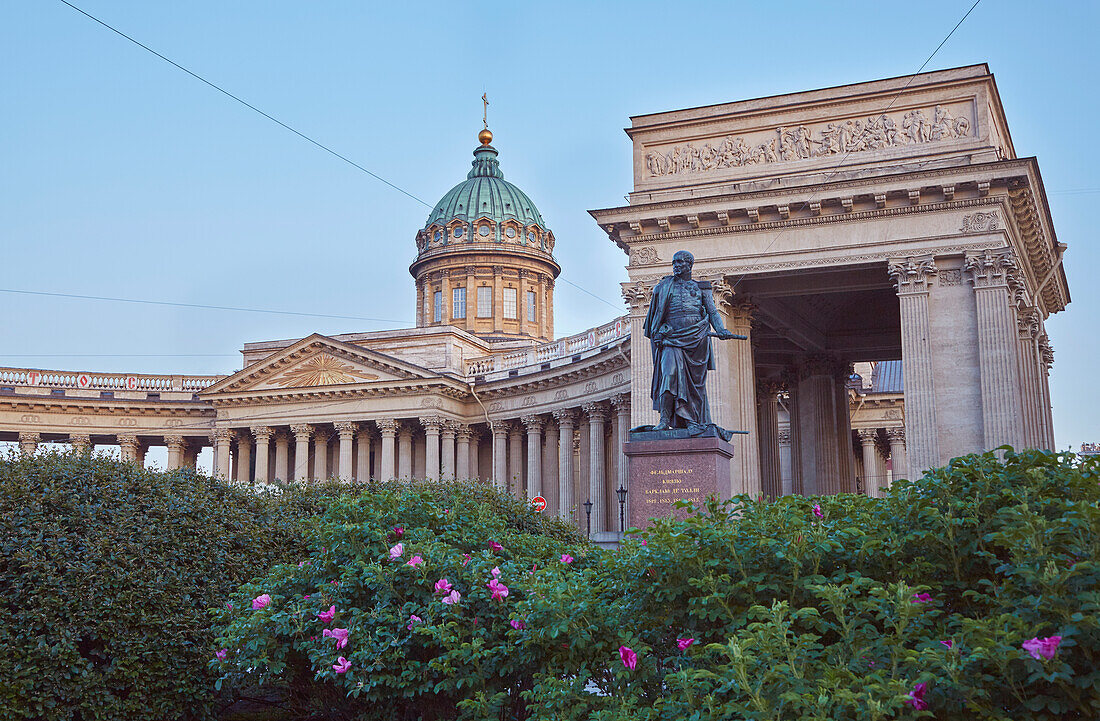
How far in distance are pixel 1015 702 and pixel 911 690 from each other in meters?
0.71

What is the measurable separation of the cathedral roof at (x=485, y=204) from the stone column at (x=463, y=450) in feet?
74.9

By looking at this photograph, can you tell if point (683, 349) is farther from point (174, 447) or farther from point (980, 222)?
point (174, 447)

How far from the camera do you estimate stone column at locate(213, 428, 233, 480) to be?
58344 mm

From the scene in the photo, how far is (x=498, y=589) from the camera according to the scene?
8492 millimetres

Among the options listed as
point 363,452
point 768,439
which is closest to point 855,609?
point 768,439

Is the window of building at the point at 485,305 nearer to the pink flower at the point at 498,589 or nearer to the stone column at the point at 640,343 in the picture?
the stone column at the point at 640,343

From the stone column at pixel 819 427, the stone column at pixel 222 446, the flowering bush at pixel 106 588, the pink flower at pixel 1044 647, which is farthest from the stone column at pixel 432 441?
the pink flower at pixel 1044 647

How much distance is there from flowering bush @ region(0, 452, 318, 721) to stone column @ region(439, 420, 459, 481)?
4175 cm

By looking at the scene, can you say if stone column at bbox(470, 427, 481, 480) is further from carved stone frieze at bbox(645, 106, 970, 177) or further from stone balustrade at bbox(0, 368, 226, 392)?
carved stone frieze at bbox(645, 106, 970, 177)

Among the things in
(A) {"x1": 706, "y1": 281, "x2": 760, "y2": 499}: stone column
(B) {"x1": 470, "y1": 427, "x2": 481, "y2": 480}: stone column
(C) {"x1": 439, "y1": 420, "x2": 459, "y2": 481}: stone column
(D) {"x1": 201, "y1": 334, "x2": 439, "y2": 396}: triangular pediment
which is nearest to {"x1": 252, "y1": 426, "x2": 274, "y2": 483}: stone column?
(D) {"x1": 201, "y1": 334, "x2": 439, "y2": 396}: triangular pediment

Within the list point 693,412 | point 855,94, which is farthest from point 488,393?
point 693,412

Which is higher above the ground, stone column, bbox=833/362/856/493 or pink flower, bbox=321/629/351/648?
stone column, bbox=833/362/856/493

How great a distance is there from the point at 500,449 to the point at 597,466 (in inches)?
366

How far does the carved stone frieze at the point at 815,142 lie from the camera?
28.0 m
